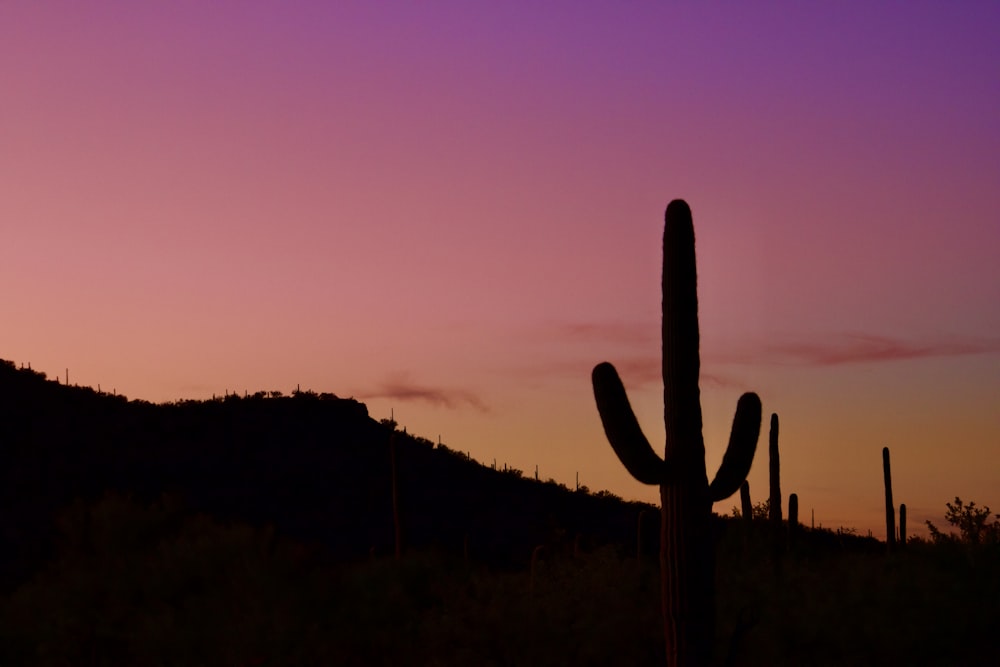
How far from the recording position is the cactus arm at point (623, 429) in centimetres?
1530

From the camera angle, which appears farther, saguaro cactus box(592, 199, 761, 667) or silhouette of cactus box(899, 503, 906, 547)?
silhouette of cactus box(899, 503, 906, 547)

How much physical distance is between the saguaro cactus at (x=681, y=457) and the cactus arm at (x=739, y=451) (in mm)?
13

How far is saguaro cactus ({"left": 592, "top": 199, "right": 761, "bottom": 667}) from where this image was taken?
15.5m

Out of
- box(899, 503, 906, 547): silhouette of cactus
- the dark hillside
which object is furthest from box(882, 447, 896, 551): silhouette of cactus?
the dark hillside

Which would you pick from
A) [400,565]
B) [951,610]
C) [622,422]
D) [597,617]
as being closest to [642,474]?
[622,422]

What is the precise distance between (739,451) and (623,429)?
2072mm

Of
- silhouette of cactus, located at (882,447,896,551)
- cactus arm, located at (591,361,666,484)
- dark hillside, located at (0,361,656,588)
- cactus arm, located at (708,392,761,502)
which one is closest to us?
cactus arm, located at (591,361,666,484)

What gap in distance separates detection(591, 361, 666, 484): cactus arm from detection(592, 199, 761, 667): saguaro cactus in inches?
0.5

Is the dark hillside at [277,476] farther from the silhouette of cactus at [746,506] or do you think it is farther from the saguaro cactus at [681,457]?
the saguaro cactus at [681,457]

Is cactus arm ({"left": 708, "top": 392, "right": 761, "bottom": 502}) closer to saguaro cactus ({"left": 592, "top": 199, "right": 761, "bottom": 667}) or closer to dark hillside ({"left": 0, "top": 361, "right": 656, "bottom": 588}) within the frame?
saguaro cactus ({"left": 592, "top": 199, "right": 761, "bottom": 667})

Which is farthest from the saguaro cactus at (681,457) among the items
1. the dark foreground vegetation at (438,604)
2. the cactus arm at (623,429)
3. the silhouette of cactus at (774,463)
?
the silhouette of cactus at (774,463)

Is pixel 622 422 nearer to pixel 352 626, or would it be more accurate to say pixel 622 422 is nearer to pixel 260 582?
pixel 352 626

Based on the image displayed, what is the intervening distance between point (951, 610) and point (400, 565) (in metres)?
12.0

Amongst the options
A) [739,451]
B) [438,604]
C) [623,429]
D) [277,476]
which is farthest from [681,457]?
[277,476]
